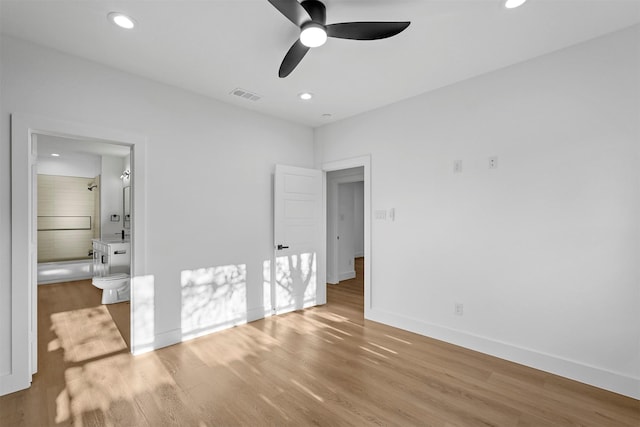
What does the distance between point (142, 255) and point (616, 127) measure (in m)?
4.25

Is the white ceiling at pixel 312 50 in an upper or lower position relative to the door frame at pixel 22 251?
upper

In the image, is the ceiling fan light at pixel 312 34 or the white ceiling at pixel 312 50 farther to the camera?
the white ceiling at pixel 312 50

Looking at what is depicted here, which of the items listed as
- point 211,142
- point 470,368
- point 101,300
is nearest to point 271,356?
point 470,368

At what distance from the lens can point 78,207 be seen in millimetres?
6781

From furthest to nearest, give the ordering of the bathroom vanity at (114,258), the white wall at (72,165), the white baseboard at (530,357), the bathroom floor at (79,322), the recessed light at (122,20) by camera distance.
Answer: the white wall at (72,165) → the bathroom vanity at (114,258) → the bathroom floor at (79,322) → the white baseboard at (530,357) → the recessed light at (122,20)

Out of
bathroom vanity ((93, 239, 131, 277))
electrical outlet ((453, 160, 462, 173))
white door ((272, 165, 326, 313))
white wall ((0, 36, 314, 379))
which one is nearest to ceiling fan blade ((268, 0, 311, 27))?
white wall ((0, 36, 314, 379))

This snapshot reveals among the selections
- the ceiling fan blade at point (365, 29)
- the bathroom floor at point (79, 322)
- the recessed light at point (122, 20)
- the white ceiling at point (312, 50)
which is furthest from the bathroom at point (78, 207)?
the ceiling fan blade at point (365, 29)

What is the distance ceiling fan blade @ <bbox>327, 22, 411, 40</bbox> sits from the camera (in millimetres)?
1901

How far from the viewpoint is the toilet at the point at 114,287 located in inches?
180

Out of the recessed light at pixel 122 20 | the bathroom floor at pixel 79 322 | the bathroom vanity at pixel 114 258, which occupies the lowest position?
the bathroom floor at pixel 79 322

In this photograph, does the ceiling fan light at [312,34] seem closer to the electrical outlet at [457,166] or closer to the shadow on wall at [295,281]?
the electrical outlet at [457,166]

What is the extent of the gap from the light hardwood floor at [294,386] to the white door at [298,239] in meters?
0.88

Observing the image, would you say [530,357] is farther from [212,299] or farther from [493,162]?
[212,299]

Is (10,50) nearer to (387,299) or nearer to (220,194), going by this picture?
(220,194)
